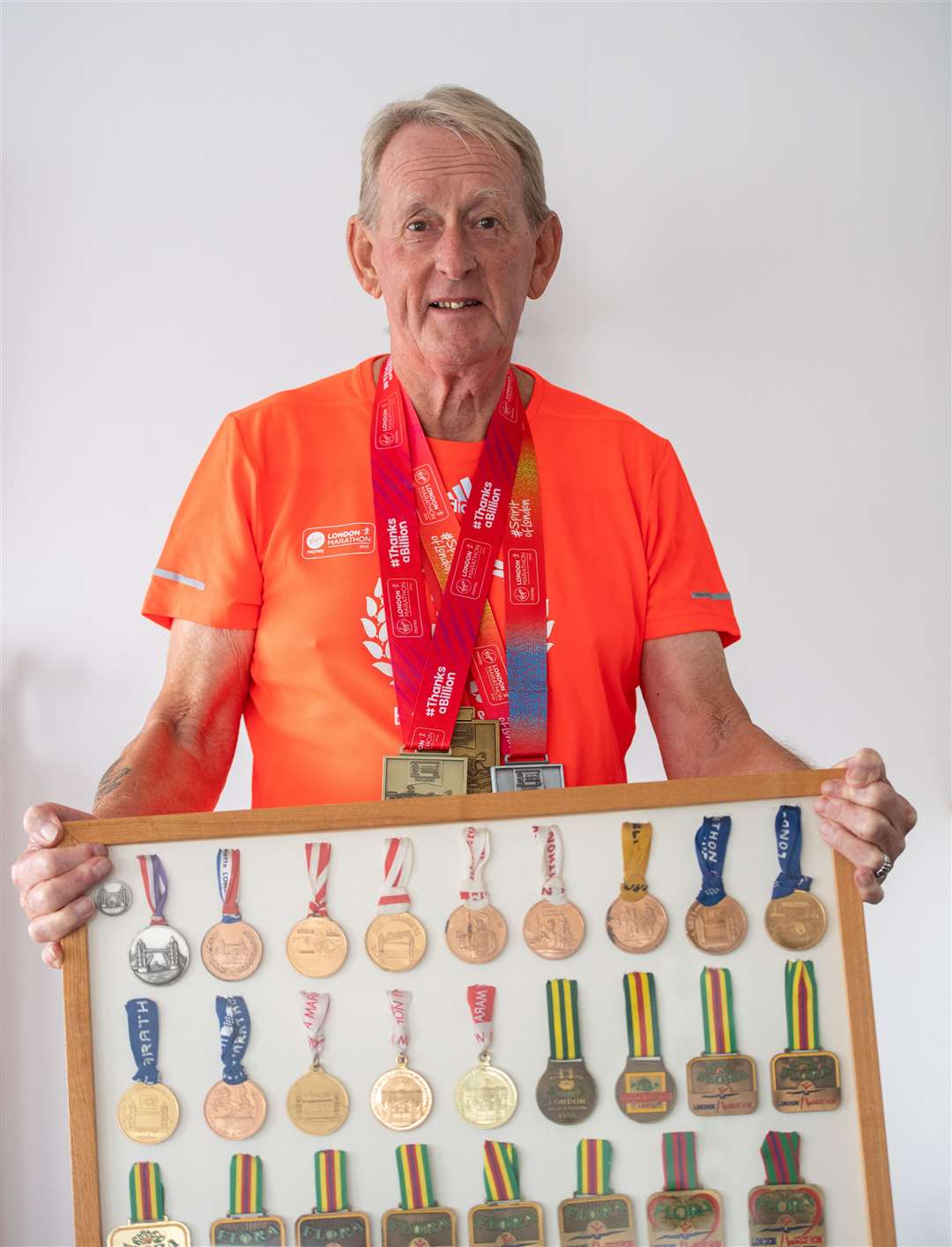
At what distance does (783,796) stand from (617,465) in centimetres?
70

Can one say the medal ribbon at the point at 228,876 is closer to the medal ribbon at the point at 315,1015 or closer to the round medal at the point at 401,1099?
the medal ribbon at the point at 315,1015

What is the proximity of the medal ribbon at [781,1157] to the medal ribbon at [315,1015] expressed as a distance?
1.59 ft

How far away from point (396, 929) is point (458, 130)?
3.81 ft

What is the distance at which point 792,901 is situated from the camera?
1351mm

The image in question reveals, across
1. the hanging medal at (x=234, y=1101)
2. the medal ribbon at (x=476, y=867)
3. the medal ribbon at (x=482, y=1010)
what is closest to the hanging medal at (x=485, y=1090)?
the medal ribbon at (x=482, y=1010)

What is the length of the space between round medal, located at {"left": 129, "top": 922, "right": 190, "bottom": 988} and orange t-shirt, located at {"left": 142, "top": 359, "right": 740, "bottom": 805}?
1.26 ft

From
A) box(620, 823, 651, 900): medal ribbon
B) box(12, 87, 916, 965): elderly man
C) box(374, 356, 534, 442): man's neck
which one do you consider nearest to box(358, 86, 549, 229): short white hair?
box(12, 87, 916, 965): elderly man

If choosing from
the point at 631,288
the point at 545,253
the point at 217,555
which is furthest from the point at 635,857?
the point at 631,288

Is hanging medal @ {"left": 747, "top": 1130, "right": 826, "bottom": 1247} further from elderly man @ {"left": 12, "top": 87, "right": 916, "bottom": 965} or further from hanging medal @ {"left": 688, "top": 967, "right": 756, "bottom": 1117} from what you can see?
elderly man @ {"left": 12, "top": 87, "right": 916, "bottom": 965}

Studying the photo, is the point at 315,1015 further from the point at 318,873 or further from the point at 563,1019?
the point at 563,1019

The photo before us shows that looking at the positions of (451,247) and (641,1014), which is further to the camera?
(451,247)

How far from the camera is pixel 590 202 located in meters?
3.32

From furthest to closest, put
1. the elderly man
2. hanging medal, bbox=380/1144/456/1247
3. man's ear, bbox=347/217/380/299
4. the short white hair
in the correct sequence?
man's ear, bbox=347/217/380/299, the short white hair, the elderly man, hanging medal, bbox=380/1144/456/1247

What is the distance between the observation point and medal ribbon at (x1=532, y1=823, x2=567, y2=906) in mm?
1333
